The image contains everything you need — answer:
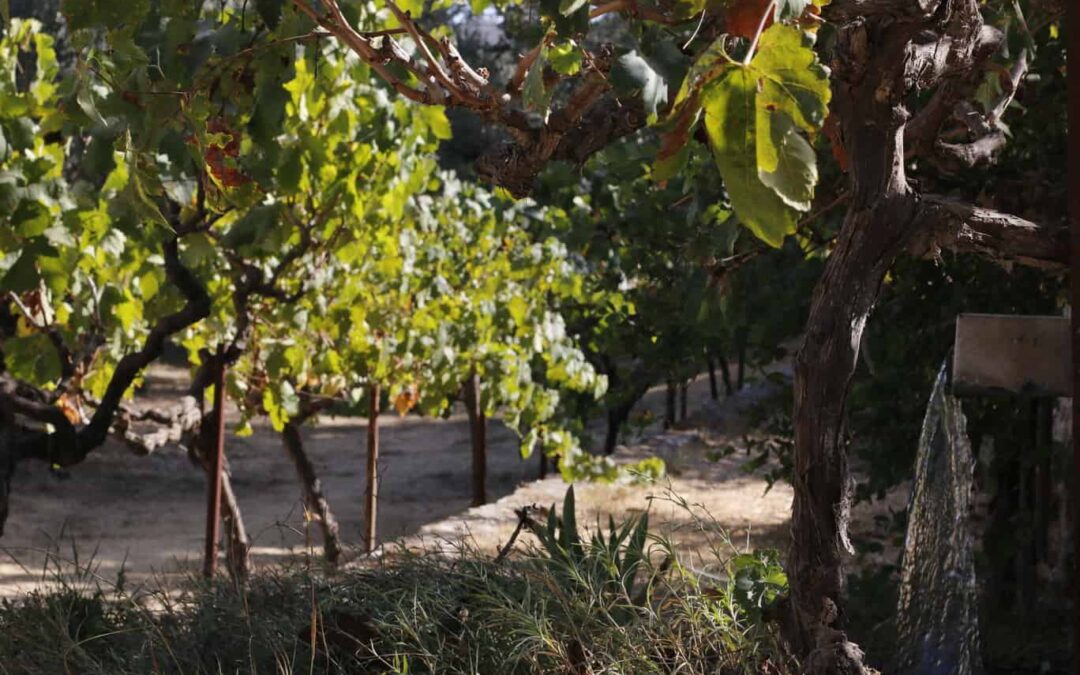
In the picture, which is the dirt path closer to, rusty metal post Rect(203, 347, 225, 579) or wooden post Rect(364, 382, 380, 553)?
wooden post Rect(364, 382, 380, 553)

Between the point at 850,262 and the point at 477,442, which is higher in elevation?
the point at 850,262

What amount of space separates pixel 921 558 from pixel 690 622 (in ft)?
4.41

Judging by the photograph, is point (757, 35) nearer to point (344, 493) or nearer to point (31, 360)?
point (31, 360)

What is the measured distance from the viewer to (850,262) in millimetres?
2207

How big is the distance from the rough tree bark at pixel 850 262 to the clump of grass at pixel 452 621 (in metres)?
0.18

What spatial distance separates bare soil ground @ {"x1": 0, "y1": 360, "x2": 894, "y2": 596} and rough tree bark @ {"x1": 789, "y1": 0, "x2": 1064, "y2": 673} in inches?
136

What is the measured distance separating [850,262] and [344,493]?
10.1 m

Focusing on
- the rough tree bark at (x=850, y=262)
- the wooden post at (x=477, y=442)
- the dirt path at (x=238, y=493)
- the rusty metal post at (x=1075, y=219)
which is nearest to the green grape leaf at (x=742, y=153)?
the rough tree bark at (x=850, y=262)

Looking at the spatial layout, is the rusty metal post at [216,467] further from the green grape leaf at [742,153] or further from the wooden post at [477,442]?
the green grape leaf at [742,153]

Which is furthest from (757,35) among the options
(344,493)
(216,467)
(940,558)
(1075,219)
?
(344,493)

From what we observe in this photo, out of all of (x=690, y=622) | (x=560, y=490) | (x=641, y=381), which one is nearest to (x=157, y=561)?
(x=560, y=490)

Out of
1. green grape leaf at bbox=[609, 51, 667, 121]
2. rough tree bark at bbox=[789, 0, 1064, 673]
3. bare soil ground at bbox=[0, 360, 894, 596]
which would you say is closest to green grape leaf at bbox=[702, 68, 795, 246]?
green grape leaf at bbox=[609, 51, 667, 121]

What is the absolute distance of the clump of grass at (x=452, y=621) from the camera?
2.53m

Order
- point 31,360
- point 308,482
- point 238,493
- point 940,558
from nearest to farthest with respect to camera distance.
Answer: point 940,558, point 31,360, point 308,482, point 238,493
